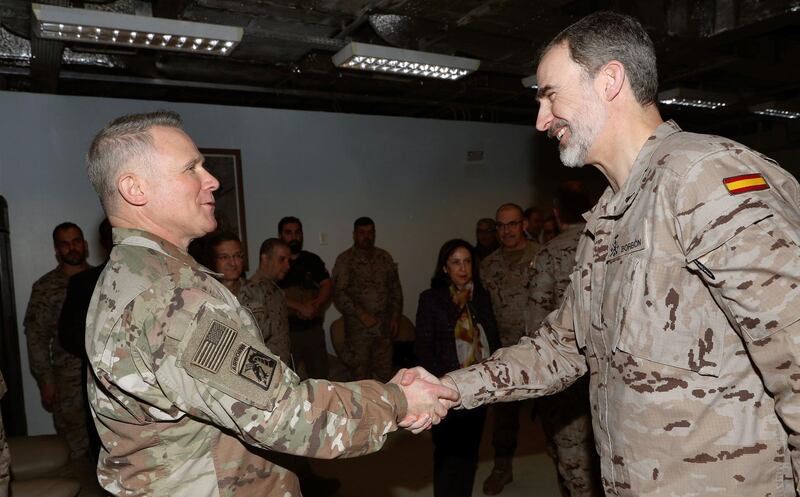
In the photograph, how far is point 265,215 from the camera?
6.20 metres

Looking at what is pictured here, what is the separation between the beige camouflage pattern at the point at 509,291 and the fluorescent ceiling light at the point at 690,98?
329 centimetres

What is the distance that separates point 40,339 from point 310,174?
119 inches

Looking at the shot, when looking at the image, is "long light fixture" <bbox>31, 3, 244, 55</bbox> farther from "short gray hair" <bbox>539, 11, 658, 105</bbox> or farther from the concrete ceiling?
"short gray hair" <bbox>539, 11, 658, 105</bbox>

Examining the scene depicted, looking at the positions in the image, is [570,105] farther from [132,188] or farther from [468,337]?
[468,337]

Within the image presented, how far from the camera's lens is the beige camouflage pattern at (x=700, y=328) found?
3.94ft

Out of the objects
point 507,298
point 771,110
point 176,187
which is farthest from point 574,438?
point 771,110

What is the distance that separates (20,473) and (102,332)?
2.07 metres

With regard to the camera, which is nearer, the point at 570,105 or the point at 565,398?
the point at 570,105

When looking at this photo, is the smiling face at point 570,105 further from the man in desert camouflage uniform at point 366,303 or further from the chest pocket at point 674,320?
the man in desert camouflage uniform at point 366,303

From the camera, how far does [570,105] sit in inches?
65.4

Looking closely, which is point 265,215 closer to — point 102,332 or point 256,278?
point 256,278

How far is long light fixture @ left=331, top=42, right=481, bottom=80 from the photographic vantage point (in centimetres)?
455

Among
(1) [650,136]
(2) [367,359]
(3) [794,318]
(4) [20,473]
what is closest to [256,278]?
(4) [20,473]

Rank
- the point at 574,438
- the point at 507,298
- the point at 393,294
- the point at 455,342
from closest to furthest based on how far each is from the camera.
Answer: the point at 574,438 < the point at 455,342 < the point at 507,298 < the point at 393,294
